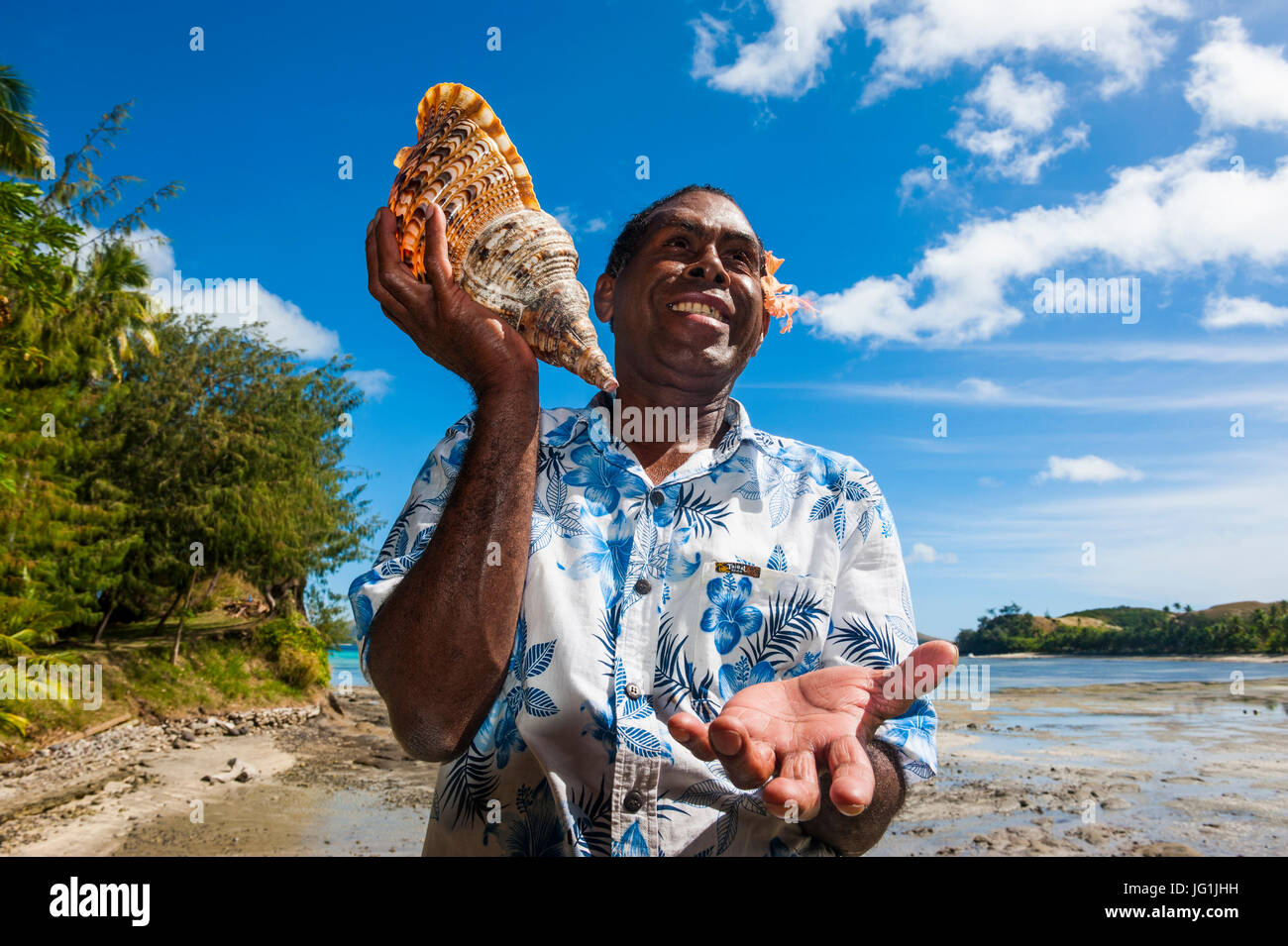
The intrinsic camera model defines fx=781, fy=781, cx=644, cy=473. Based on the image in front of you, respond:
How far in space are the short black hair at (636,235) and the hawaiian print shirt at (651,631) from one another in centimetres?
86

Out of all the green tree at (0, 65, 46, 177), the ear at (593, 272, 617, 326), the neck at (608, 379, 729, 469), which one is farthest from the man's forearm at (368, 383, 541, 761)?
the green tree at (0, 65, 46, 177)

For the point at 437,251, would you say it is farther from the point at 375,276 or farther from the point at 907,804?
the point at 907,804

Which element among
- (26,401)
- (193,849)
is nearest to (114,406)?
(26,401)

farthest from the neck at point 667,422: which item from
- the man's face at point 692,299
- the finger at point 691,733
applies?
the finger at point 691,733

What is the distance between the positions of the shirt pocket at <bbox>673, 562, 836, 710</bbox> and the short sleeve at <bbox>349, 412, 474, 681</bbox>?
74cm

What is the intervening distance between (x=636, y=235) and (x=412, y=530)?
1363 millimetres

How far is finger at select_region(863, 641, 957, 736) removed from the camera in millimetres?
1540

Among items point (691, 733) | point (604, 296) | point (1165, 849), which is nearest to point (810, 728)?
point (691, 733)

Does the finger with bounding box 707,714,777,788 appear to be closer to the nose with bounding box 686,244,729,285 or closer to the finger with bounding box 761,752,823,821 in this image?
the finger with bounding box 761,752,823,821

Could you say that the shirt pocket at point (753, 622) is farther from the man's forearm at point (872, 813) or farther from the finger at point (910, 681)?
the finger at point (910, 681)

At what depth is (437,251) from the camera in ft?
7.07

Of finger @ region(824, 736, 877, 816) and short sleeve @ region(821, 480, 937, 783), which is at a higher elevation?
short sleeve @ region(821, 480, 937, 783)

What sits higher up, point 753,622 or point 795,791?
point 753,622

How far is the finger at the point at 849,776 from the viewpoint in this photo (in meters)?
1.42
